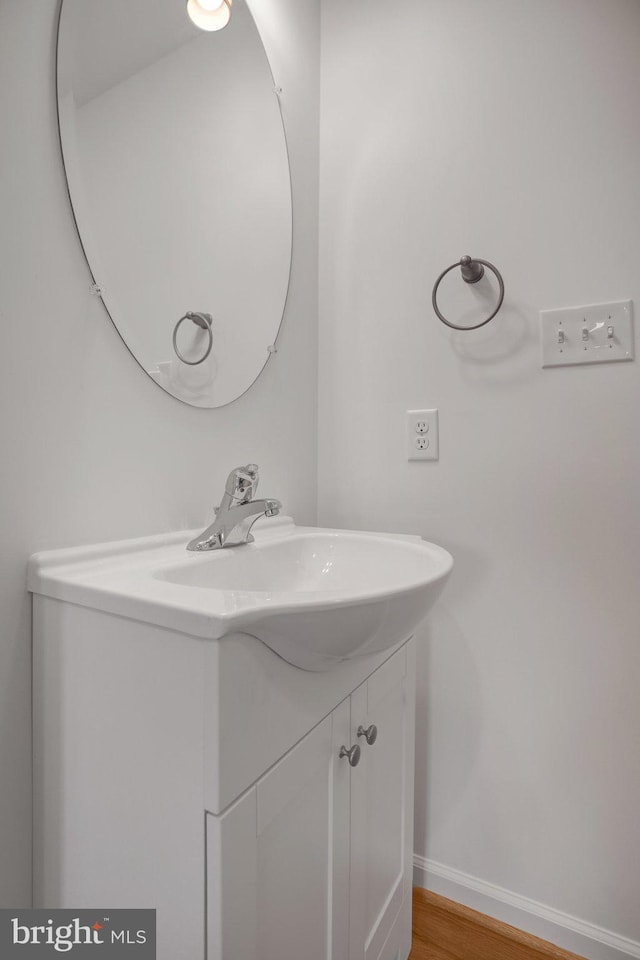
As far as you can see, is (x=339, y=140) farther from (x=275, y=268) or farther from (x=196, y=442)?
(x=196, y=442)

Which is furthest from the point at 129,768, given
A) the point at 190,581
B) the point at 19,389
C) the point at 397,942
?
the point at 397,942

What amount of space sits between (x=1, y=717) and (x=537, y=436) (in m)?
1.07

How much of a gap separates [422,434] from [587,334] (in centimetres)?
40

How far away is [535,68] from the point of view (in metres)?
1.07

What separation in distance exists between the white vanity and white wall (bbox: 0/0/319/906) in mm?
35

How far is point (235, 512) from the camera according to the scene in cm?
88

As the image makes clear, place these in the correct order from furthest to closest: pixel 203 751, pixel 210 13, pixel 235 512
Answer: pixel 210 13 → pixel 235 512 → pixel 203 751

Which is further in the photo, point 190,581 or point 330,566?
point 330,566

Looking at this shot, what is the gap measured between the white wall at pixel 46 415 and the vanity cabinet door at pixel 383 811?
463 mm

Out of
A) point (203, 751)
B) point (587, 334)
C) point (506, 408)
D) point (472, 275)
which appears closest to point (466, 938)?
point (203, 751)

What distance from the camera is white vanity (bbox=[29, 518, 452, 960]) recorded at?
19.9 inches

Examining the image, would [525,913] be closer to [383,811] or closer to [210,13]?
[383,811]

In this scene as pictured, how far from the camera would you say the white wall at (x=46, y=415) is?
661mm

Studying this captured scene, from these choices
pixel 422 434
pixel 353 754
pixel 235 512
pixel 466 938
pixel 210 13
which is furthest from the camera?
pixel 422 434
